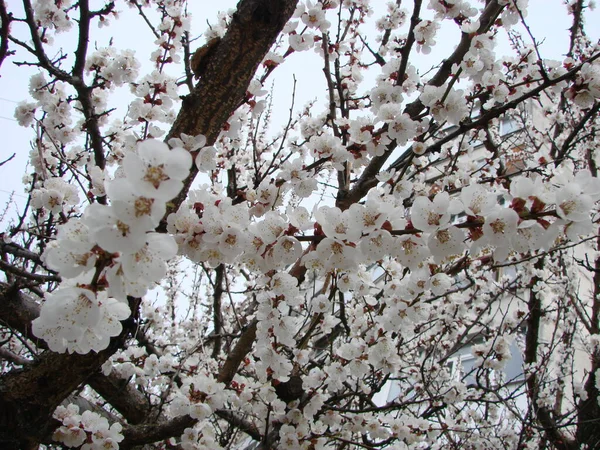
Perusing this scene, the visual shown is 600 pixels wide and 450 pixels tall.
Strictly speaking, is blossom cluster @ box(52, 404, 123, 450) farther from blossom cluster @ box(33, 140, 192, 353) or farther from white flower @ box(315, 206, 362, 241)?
white flower @ box(315, 206, 362, 241)

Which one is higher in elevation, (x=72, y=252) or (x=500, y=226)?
(x=500, y=226)

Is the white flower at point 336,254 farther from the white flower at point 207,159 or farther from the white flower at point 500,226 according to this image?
the white flower at point 207,159

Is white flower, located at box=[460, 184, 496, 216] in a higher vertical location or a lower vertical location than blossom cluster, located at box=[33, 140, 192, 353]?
higher

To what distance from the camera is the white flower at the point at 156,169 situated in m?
0.96

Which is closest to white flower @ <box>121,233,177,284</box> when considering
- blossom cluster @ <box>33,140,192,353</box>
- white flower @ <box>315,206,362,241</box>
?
blossom cluster @ <box>33,140,192,353</box>

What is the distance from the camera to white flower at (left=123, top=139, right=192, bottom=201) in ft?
3.14

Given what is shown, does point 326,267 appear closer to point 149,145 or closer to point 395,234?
point 395,234

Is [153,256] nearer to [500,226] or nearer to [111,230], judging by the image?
[111,230]

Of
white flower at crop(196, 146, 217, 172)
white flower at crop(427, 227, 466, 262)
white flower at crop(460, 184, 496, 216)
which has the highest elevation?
white flower at crop(196, 146, 217, 172)

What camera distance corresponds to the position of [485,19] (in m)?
2.63

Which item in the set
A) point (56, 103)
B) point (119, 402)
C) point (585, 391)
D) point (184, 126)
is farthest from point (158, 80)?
point (585, 391)

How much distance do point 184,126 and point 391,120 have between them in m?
1.09

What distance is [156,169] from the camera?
1001 millimetres

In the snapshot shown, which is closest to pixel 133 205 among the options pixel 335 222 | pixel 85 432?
pixel 335 222
